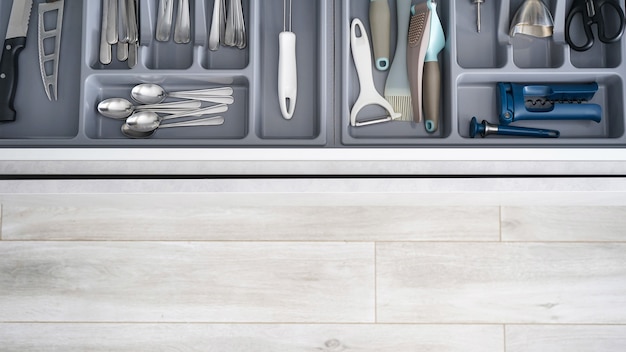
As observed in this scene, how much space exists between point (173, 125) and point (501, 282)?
81cm

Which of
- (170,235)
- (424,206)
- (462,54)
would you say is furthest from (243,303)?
(462,54)

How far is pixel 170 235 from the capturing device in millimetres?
1229

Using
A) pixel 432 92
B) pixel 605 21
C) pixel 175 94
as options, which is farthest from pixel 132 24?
pixel 605 21

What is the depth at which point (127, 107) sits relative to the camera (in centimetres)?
108

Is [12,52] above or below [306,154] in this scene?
above

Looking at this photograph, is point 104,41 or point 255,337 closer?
point 104,41

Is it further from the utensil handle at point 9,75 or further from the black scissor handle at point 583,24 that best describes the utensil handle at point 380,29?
the utensil handle at point 9,75

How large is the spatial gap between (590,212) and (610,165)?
0.38m

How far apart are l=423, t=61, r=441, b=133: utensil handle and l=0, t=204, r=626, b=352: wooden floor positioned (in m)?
0.25

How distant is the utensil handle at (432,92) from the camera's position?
1.05 m

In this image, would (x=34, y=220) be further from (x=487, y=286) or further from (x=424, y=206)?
(x=487, y=286)

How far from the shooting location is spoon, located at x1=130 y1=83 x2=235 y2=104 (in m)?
1.07

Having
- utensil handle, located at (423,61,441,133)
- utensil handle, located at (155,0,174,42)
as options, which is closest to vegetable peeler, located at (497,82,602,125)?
utensil handle, located at (423,61,441,133)

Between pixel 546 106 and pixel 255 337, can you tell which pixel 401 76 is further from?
pixel 255 337
